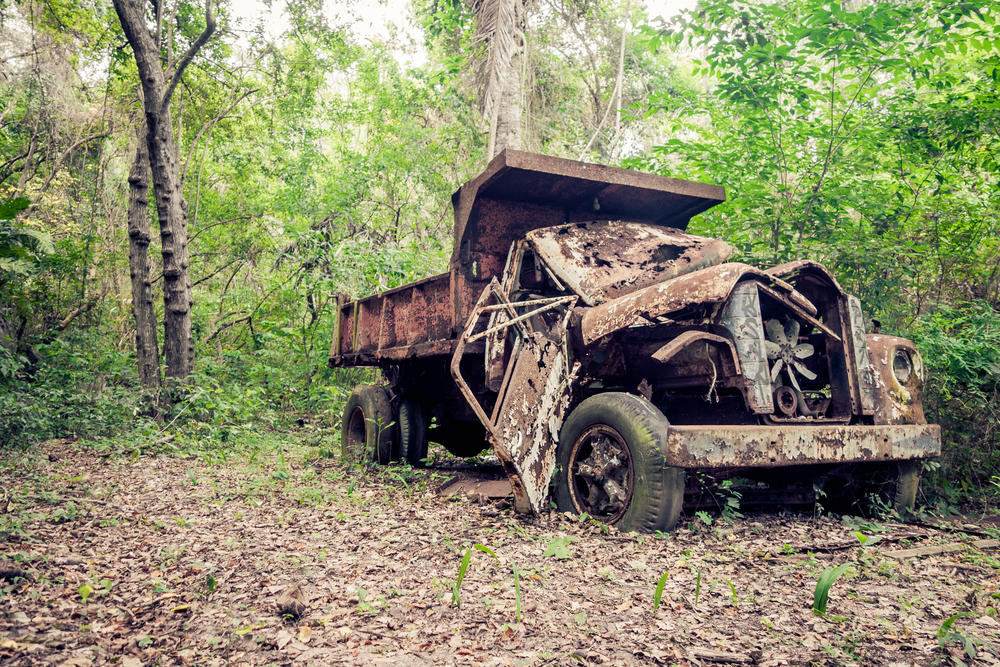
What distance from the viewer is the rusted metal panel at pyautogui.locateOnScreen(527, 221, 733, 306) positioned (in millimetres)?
4801

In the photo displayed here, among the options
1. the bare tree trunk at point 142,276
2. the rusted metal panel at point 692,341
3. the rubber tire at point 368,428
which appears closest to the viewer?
the rusted metal panel at point 692,341

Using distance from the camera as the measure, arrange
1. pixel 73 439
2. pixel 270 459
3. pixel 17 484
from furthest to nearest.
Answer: pixel 73 439, pixel 270 459, pixel 17 484

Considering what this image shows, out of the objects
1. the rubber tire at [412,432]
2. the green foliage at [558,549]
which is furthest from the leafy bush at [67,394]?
the green foliage at [558,549]

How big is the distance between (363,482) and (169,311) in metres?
4.56

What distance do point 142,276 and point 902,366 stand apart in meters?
9.04

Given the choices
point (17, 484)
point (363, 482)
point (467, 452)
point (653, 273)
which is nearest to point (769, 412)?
point (653, 273)

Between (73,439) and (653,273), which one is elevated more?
(653,273)

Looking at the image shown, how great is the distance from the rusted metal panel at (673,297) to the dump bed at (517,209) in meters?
1.33

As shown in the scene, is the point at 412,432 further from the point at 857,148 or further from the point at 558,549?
the point at 857,148

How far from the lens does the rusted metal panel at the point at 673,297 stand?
3.68 metres

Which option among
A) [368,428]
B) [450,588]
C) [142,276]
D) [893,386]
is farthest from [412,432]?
[142,276]

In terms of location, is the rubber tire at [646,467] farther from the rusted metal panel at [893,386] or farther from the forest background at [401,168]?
the forest background at [401,168]

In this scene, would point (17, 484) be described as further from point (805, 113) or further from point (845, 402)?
point (805, 113)

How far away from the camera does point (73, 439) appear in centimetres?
770
